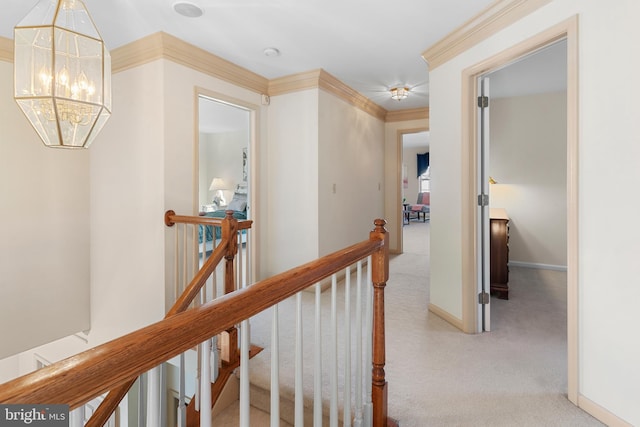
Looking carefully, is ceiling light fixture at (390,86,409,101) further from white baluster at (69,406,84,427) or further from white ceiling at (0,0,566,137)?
white baluster at (69,406,84,427)

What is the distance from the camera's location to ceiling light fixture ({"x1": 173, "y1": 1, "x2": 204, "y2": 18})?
2.30 meters

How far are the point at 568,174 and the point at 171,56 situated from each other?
302 cm

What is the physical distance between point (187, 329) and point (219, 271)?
3.04 m

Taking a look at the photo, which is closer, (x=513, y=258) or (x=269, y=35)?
(x=269, y=35)

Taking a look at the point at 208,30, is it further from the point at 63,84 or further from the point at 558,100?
the point at 558,100

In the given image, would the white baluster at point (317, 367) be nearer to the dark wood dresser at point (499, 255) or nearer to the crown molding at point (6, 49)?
the dark wood dresser at point (499, 255)

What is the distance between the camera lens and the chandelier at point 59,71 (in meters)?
1.64

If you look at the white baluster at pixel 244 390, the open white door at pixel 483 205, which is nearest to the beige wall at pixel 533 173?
the open white door at pixel 483 205

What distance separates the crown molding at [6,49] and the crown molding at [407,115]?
4.51 metres

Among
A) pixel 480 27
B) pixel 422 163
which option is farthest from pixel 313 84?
pixel 422 163

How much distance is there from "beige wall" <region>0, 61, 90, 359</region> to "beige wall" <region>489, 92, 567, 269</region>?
5.09 m
